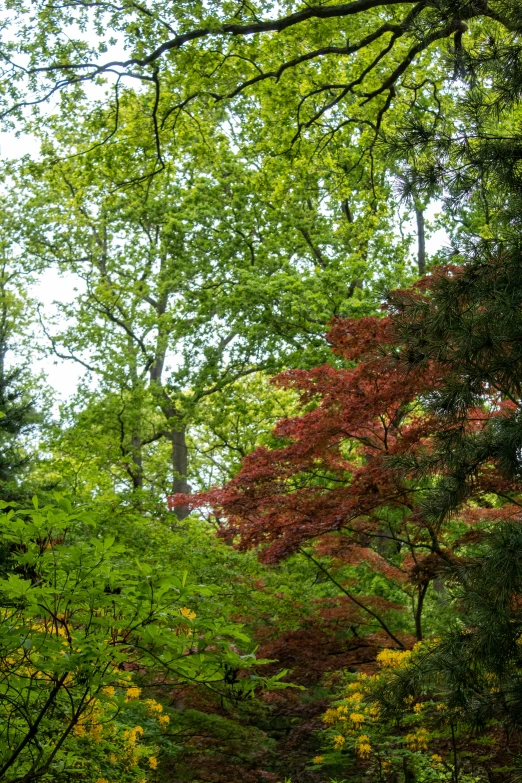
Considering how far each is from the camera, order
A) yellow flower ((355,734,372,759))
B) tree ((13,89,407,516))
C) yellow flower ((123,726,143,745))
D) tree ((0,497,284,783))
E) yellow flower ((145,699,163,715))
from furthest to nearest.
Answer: tree ((13,89,407,516)) → yellow flower ((355,734,372,759)) → yellow flower ((145,699,163,715)) → yellow flower ((123,726,143,745)) → tree ((0,497,284,783))

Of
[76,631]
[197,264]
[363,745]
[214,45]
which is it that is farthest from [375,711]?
[197,264]

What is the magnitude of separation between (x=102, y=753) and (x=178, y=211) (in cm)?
1089

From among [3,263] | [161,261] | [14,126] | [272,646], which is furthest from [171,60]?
[3,263]

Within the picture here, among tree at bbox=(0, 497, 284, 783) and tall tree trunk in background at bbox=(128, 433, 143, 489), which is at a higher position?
tall tree trunk in background at bbox=(128, 433, 143, 489)

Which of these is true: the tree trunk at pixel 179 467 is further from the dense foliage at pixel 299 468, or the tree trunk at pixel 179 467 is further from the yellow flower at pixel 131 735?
the yellow flower at pixel 131 735

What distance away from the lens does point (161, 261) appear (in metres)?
15.9

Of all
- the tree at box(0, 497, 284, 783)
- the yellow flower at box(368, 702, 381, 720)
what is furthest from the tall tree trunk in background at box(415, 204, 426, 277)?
the tree at box(0, 497, 284, 783)

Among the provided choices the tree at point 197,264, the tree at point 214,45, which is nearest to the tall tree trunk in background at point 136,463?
the tree at point 197,264

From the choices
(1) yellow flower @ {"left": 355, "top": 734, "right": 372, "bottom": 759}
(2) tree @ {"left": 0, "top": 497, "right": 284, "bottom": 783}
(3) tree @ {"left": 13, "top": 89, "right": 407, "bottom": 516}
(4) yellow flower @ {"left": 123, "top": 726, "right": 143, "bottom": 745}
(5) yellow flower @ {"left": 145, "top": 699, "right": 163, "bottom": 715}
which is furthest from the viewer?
(3) tree @ {"left": 13, "top": 89, "right": 407, "bottom": 516}

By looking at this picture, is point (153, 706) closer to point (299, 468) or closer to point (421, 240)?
point (299, 468)

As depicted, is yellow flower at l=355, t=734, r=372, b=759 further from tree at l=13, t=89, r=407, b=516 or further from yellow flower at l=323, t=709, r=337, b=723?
tree at l=13, t=89, r=407, b=516

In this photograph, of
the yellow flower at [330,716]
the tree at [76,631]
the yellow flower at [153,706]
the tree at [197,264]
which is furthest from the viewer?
the tree at [197,264]

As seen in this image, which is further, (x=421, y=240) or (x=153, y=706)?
(x=421, y=240)

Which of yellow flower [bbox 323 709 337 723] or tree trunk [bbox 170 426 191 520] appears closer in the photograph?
yellow flower [bbox 323 709 337 723]
